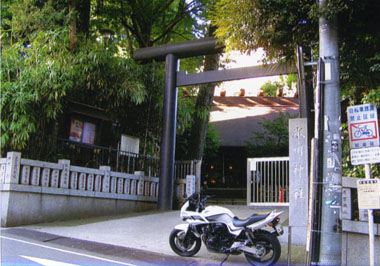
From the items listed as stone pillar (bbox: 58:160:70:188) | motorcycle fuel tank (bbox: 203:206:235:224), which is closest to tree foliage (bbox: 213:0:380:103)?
motorcycle fuel tank (bbox: 203:206:235:224)

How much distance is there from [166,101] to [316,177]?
7734mm

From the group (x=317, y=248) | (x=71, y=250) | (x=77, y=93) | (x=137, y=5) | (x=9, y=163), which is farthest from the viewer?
(x=137, y=5)

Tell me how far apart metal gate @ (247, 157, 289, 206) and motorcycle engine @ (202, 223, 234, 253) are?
445cm

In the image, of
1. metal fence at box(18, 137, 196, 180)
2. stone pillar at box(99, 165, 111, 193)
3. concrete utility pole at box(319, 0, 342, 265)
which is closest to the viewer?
concrete utility pole at box(319, 0, 342, 265)

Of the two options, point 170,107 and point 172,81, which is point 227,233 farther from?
point 172,81

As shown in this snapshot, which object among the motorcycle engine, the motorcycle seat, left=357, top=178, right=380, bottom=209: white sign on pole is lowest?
the motorcycle engine

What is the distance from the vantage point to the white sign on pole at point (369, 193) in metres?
5.79

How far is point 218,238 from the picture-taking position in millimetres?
6949

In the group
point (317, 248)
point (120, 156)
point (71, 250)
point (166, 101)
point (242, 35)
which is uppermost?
point (242, 35)

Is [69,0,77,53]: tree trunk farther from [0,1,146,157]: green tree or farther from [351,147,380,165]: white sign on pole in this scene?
[351,147,380,165]: white sign on pole

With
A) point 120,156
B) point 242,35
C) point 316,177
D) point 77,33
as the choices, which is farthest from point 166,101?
point 316,177

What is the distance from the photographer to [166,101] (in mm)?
13016

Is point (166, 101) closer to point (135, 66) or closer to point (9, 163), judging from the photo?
point (135, 66)

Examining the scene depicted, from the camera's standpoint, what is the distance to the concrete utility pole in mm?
5742
